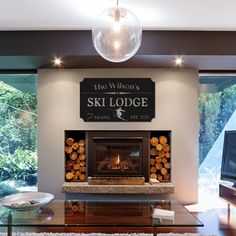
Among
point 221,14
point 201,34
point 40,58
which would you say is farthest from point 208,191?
point 40,58

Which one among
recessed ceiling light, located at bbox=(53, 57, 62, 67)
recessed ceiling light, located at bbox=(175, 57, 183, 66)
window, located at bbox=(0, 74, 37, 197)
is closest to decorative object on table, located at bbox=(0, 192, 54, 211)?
recessed ceiling light, located at bbox=(53, 57, 62, 67)

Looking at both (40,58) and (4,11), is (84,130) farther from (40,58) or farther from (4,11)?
(4,11)

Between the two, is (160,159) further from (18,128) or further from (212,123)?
(18,128)

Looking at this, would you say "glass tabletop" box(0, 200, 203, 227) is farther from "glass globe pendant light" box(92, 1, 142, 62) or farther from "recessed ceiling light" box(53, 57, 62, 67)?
"recessed ceiling light" box(53, 57, 62, 67)

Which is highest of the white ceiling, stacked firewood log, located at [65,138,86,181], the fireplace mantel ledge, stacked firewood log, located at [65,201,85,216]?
the white ceiling

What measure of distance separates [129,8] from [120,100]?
1.59m

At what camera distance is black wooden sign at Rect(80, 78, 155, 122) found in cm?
428

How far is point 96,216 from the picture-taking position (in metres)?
2.48

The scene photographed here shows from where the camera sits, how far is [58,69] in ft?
14.0

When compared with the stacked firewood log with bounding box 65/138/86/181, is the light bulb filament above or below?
above

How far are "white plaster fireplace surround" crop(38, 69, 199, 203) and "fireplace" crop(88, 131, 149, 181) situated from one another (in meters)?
0.13

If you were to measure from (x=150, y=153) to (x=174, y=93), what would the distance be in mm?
998

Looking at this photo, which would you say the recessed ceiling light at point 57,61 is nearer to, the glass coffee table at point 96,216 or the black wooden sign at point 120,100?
the black wooden sign at point 120,100

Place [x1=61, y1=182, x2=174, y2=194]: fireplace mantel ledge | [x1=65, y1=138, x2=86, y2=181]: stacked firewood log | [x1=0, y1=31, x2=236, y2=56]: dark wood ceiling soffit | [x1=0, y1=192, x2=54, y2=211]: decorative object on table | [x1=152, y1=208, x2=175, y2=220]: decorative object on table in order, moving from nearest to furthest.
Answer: [x1=152, y1=208, x2=175, y2=220]: decorative object on table
[x1=0, y1=192, x2=54, y2=211]: decorative object on table
[x1=0, y1=31, x2=236, y2=56]: dark wood ceiling soffit
[x1=61, y1=182, x2=174, y2=194]: fireplace mantel ledge
[x1=65, y1=138, x2=86, y2=181]: stacked firewood log
